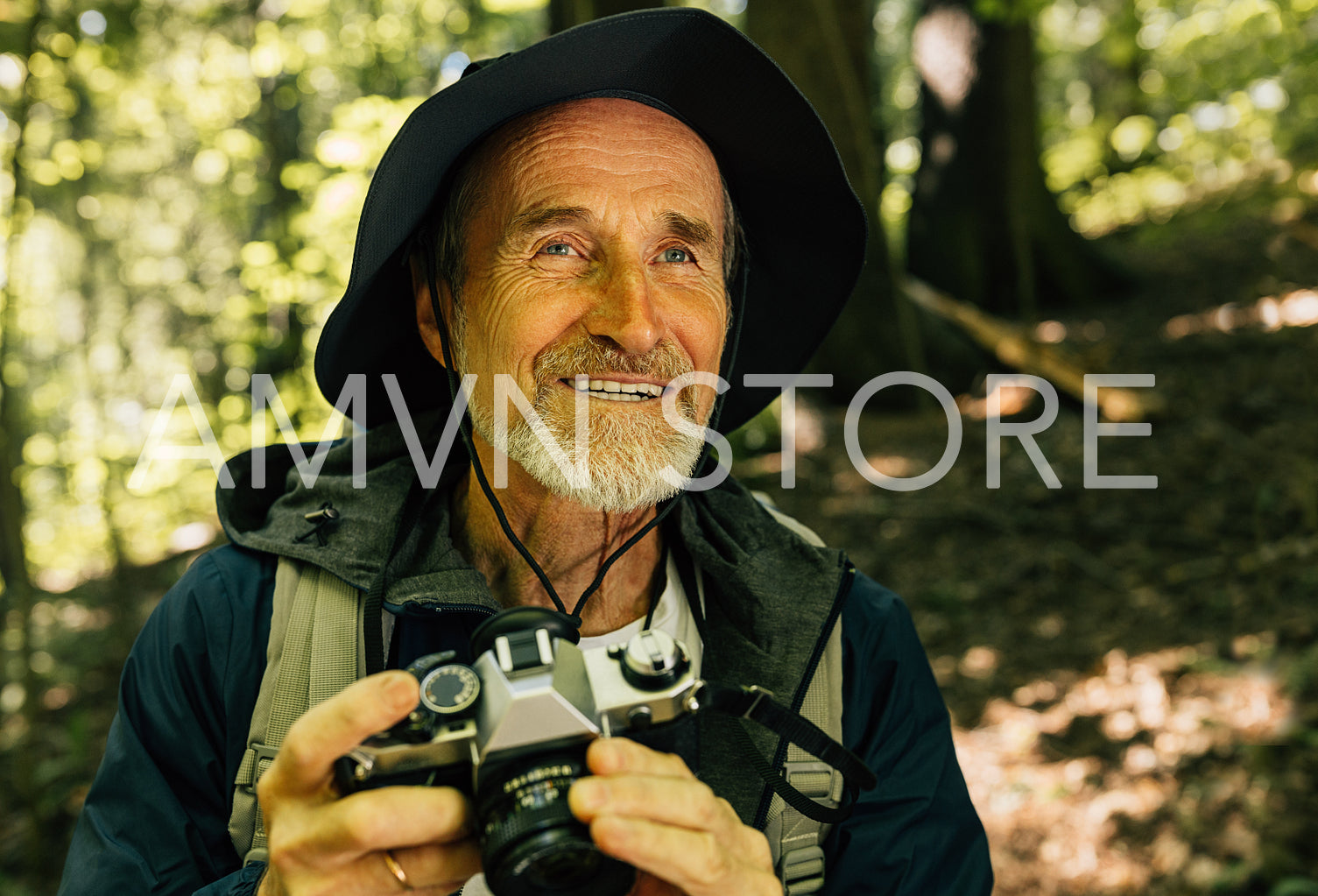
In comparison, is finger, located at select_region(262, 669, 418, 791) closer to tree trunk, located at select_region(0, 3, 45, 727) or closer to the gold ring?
the gold ring

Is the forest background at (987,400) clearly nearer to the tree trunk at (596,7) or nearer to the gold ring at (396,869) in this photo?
the tree trunk at (596,7)

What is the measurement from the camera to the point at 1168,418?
6500mm

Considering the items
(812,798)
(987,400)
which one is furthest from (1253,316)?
(812,798)

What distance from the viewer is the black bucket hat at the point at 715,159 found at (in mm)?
1783

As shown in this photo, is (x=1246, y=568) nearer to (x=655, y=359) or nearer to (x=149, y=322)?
(x=655, y=359)

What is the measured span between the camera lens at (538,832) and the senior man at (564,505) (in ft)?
0.70

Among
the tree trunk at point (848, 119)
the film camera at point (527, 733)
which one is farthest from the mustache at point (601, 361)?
the tree trunk at point (848, 119)

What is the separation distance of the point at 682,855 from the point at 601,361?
3.40 ft

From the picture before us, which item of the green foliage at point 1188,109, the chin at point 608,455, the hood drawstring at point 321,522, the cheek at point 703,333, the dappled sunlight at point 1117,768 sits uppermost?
the green foliage at point 1188,109

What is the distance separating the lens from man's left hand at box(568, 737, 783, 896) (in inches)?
44.9

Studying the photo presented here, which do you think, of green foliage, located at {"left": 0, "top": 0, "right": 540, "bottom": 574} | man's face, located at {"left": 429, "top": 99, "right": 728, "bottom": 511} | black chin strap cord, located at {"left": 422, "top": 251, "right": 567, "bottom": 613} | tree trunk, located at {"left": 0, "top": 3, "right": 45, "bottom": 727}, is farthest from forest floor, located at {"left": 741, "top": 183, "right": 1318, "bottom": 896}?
tree trunk, located at {"left": 0, "top": 3, "right": 45, "bottom": 727}

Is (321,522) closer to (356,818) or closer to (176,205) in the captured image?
(356,818)

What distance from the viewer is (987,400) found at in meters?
7.03

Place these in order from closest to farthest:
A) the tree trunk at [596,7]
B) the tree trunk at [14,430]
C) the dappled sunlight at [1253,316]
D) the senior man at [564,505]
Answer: the senior man at [564,505] < the tree trunk at [14,430] < the tree trunk at [596,7] < the dappled sunlight at [1253,316]
